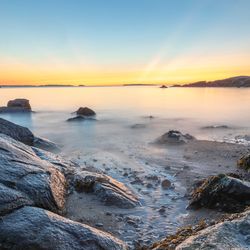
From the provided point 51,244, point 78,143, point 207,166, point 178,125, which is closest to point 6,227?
point 51,244

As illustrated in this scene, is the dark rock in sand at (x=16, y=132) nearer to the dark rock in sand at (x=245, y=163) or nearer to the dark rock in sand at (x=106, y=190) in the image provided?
the dark rock in sand at (x=106, y=190)

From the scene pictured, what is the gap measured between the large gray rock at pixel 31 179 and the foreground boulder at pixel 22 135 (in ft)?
21.5

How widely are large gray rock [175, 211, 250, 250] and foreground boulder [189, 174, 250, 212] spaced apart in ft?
8.62

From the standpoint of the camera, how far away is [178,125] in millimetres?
→ 27562

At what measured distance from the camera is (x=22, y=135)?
14836mm

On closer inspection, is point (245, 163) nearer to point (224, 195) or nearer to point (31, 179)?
point (224, 195)

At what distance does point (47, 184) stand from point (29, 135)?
346 inches

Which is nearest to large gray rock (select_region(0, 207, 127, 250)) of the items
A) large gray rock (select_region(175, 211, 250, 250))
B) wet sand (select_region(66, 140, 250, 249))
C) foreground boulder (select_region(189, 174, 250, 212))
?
wet sand (select_region(66, 140, 250, 249))

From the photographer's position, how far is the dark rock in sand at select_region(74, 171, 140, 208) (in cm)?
798

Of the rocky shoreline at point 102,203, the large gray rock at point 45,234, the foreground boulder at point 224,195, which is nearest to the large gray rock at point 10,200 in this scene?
the rocky shoreline at point 102,203

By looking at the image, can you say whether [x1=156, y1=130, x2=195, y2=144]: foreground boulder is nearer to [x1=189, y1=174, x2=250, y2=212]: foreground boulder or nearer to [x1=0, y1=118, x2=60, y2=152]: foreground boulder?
[x1=0, y1=118, x2=60, y2=152]: foreground boulder

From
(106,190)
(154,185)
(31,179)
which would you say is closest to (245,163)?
(154,185)

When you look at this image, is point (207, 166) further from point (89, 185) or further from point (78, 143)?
point (78, 143)

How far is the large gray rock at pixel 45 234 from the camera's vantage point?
187 inches
